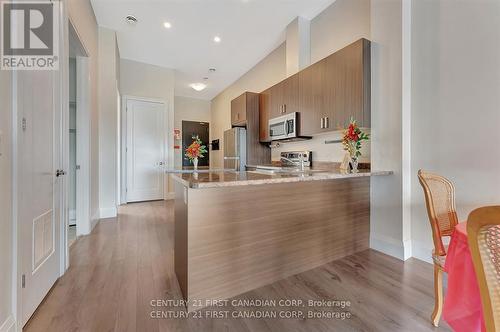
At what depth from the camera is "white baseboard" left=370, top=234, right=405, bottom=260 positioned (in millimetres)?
2242

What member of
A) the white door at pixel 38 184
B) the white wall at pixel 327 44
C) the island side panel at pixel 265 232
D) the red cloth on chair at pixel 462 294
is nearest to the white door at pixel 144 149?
the white wall at pixel 327 44

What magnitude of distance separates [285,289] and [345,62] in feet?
7.92

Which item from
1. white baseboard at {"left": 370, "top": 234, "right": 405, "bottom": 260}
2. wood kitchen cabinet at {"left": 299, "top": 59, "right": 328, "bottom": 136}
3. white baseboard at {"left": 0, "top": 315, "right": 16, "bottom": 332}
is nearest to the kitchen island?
white baseboard at {"left": 370, "top": 234, "right": 405, "bottom": 260}

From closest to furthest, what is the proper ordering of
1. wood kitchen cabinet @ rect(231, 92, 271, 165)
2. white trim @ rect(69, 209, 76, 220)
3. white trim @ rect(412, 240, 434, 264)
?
1. white trim @ rect(412, 240, 434, 264)
2. white trim @ rect(69, 209, 76, 220)
3. wood kitchen cabinet @ rect(231, 92, 271, 165)

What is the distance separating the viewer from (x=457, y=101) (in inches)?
76.9

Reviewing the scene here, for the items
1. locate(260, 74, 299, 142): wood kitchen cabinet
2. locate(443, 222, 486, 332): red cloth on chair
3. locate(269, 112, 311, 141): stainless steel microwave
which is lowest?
locate(443, 222, 486, 332): red cloth on chair

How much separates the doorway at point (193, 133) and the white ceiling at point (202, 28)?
2.09 metres

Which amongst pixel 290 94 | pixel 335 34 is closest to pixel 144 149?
pixel 290 94

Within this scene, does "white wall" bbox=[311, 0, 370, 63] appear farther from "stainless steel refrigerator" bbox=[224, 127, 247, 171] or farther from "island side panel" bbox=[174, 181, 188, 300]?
"island side panel" bbox=[174, 181, 188, 300]

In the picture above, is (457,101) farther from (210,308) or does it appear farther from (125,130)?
(125,130)

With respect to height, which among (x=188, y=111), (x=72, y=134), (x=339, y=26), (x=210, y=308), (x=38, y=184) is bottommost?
(x=210, y=308)

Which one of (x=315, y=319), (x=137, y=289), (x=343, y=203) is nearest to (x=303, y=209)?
(x=343, y=203)

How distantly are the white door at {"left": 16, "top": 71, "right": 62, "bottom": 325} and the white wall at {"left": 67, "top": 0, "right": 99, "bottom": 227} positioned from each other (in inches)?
54.3

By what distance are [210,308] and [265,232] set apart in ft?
2.14
